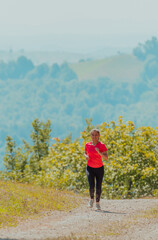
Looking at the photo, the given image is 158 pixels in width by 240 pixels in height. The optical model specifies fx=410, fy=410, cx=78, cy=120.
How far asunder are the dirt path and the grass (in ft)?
1.27

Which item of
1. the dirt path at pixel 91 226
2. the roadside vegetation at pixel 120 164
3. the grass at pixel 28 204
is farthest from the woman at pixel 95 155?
the roadside vegetation at pixel 120 164

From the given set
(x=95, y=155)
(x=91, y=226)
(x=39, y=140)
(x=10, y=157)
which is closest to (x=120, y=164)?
(x=95, y=155)

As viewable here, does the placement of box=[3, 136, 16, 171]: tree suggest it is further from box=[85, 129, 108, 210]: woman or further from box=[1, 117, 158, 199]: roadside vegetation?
box=[85, 129, 108, 210]: woman

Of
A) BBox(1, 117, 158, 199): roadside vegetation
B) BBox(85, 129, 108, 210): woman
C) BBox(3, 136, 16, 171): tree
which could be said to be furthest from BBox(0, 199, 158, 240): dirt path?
BBox(3, 136, 16, 171): tree

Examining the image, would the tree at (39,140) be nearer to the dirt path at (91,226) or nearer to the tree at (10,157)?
the tree at (10,157)

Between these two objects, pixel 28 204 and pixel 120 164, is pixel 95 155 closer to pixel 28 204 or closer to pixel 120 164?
pixel 28 204

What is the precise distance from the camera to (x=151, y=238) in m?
8.24

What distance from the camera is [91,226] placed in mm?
9383

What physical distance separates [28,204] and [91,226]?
2.80 meters

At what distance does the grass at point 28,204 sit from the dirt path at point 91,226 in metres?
0.39

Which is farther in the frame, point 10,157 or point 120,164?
point 10,157

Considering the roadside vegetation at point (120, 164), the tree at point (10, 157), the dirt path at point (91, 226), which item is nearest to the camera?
the dirt path at point (91, 226)

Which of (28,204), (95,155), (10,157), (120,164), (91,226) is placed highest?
(10,157)

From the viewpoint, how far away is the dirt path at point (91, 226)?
331 inches
